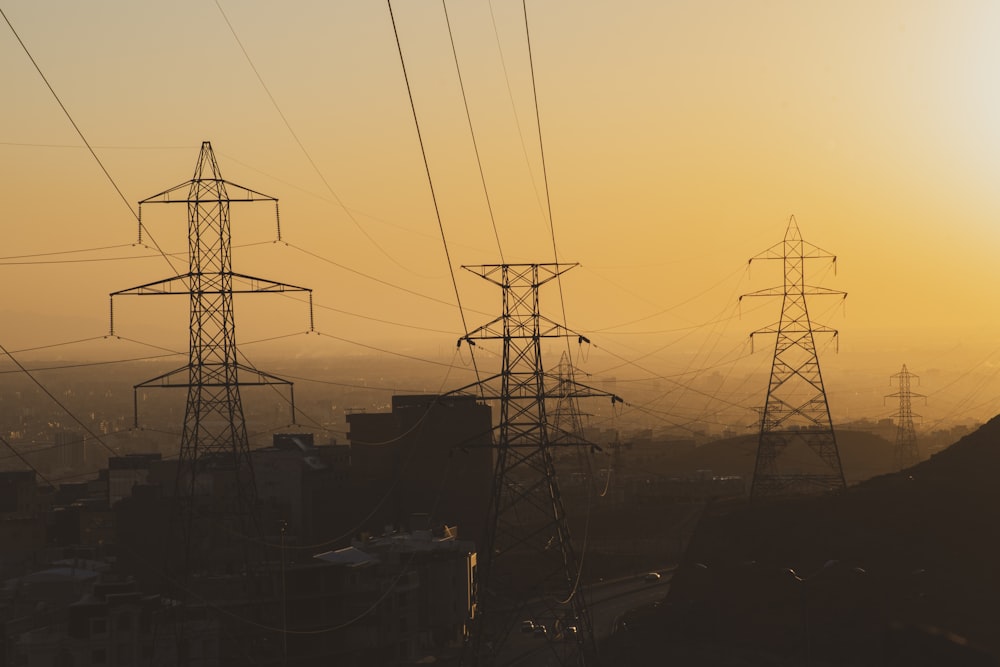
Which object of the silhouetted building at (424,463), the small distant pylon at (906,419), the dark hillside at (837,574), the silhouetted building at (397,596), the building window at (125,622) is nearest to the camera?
the dark hillside at (837,574)

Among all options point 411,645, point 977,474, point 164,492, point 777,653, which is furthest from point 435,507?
point 777,653

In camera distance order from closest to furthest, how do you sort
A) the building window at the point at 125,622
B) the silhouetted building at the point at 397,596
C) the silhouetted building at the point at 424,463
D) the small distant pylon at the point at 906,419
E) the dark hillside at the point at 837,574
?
the dark hillside at the point at 837,574
the building window at the point at 125,622
the silhouetted building at the point at 397,596
the silhouetted building at the point at 424,463
the small distant pylon at the point at 906,419

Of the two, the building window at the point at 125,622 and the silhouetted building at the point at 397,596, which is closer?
the building window at the point at 125,622

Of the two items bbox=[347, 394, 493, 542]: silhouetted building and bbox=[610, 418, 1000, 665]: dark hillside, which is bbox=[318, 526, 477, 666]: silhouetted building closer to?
bbox=[610, 418, 1000, 665]: dark hillside

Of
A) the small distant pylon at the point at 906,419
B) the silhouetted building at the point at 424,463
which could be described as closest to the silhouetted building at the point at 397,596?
the silhouetted building at the point at 424,463

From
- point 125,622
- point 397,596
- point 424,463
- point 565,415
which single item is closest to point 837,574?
point 397,596

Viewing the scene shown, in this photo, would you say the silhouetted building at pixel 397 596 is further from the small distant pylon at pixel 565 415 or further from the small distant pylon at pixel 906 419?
the small distant pylon at pixel 906 419

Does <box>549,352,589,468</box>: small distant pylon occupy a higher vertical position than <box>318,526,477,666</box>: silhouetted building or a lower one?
higher

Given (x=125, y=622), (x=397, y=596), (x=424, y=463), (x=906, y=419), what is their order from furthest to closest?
(x=906, y=419) → (x=424, y=463) → (x=397, y=596) → (x=125, y=622)

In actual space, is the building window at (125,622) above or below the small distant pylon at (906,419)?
below

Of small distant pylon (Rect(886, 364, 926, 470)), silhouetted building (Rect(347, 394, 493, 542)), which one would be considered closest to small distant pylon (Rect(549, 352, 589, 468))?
silhouetted building (Rect(347, 394, 493, 542))

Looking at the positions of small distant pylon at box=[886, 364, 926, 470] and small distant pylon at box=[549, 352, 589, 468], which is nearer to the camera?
small distant pylon at box=[549, 352, 589, 468]

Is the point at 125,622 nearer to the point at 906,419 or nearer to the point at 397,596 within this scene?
the point at 397,596
